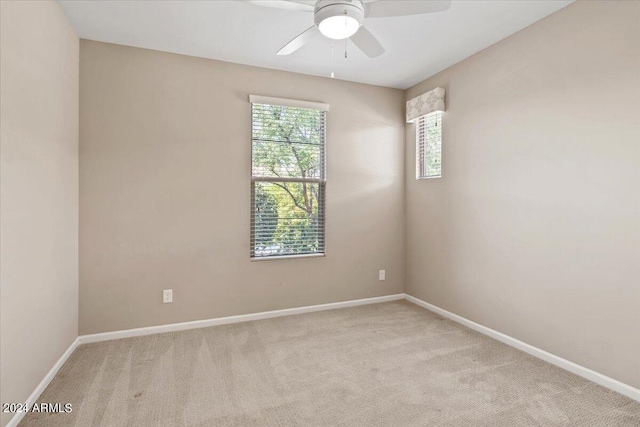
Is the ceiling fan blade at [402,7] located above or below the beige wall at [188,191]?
above

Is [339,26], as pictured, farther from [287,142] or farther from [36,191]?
[36,191]

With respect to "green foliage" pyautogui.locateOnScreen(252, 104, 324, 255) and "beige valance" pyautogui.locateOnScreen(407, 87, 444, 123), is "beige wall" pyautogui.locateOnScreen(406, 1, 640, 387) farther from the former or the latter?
"green foliage" pyautogui.locateOnScreen(252, 104, 324, 255)

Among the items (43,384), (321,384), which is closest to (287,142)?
(321,384)

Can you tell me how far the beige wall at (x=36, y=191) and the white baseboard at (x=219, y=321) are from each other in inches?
9.8

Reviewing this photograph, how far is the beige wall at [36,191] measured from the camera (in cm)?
179

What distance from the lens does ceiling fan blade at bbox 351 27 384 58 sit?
2137 mm

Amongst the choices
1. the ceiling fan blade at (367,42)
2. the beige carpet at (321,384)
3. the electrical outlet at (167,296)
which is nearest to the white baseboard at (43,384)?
the beige carpet at (321,384)

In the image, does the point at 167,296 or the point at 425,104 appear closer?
the point at 167,296

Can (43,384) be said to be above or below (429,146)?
below

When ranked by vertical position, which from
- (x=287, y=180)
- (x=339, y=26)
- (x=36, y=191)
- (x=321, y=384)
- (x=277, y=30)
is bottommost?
(x=321, y=384)

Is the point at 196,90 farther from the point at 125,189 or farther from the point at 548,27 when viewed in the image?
the point at 548,27

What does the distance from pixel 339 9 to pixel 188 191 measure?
2.21 m

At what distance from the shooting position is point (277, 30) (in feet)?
9.25

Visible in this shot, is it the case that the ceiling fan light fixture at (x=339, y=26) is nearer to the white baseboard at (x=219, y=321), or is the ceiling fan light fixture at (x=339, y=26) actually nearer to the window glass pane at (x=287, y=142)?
the window glass pane at (x=287, y=142)
